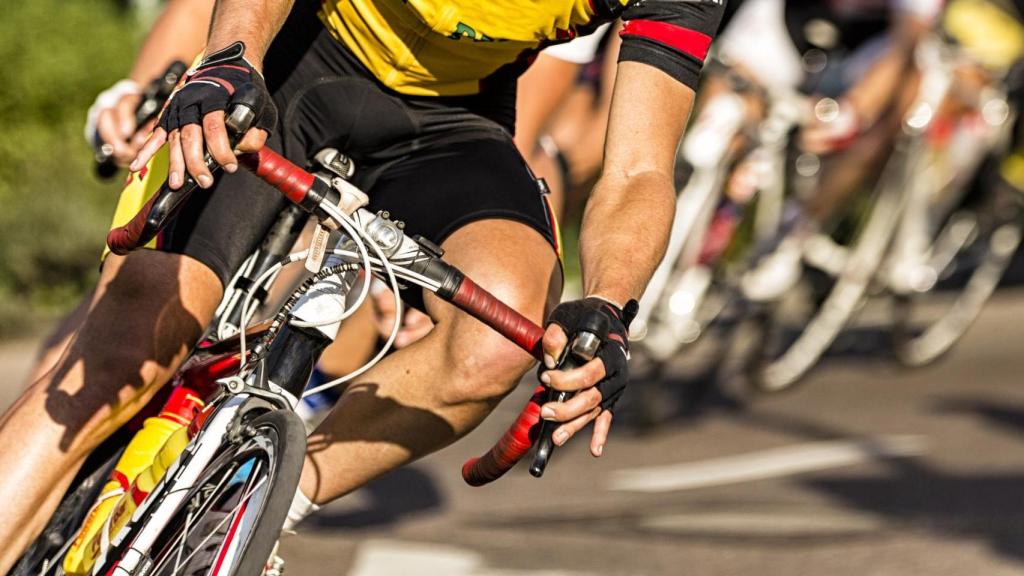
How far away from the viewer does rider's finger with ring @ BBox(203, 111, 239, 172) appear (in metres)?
2.71

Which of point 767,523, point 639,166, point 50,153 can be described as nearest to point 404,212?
point 639,166

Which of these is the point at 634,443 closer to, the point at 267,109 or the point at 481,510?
the point at 481,510

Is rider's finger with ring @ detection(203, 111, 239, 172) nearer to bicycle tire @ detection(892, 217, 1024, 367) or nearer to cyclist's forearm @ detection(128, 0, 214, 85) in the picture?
cyclist's forearm @ detection(128, 0, 214, 85)

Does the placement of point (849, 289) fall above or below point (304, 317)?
below

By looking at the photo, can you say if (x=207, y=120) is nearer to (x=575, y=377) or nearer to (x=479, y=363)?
(x=575, y=377)

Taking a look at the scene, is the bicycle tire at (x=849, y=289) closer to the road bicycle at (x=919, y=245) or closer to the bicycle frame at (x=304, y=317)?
the road bicycle at (x=919, y=245)

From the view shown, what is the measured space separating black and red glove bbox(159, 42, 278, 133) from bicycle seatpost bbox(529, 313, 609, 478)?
65cm

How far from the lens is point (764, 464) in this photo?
739cm

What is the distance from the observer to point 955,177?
32.9 ft

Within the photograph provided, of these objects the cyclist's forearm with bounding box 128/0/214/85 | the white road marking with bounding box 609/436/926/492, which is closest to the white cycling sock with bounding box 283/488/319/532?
the cyclist's forearm with bounding box 128/0/214/85

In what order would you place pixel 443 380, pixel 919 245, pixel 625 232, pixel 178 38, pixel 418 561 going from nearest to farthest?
1. pixel 625 232
2. pixel 443 380
3. pixel 178 38
4. pixel 418 561
5. pixel 919 245

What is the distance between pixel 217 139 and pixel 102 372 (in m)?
0.92

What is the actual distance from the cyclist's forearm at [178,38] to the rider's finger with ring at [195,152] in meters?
2.04

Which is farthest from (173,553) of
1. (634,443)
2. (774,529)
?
(634,443)
